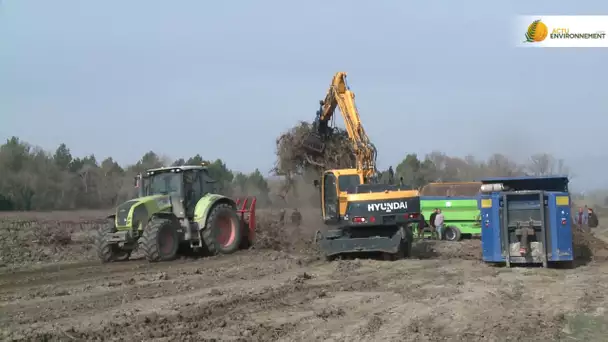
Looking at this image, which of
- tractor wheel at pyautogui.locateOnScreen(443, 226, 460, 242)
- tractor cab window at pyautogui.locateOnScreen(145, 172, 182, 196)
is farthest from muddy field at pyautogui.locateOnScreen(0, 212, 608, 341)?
tractor wheel at pyautogui.locateOnScreen(443, 226, 460, 242)

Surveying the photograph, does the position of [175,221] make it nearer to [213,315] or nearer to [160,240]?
[160,240]

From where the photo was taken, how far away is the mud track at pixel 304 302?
24.0ft

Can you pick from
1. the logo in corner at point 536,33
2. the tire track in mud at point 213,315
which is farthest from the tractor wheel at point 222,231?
the logo in corner at point 536,33

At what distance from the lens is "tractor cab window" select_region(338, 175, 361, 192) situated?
51.0 feet

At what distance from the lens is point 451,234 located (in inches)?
930

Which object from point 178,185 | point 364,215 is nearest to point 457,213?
point 364,215

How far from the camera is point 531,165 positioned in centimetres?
3753

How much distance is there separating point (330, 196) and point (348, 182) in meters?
0.57

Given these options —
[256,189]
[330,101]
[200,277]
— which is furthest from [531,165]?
[200,277]

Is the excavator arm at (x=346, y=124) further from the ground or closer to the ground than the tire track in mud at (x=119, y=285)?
further from the ground

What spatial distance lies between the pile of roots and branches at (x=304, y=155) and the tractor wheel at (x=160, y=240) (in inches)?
219

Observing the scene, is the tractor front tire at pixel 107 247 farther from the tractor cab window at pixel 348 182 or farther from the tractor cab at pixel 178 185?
the tractor cab window at pixel 348 182

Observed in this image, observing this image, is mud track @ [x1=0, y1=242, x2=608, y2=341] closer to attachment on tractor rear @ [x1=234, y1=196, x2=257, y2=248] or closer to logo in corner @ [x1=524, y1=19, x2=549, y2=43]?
attachment on tractor rear @ [x1=234, y1=196, x2=257, y2=248]

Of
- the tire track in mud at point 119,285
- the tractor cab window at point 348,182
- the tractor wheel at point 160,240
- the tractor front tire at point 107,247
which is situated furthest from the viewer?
the tractor cab window at point 348,182
